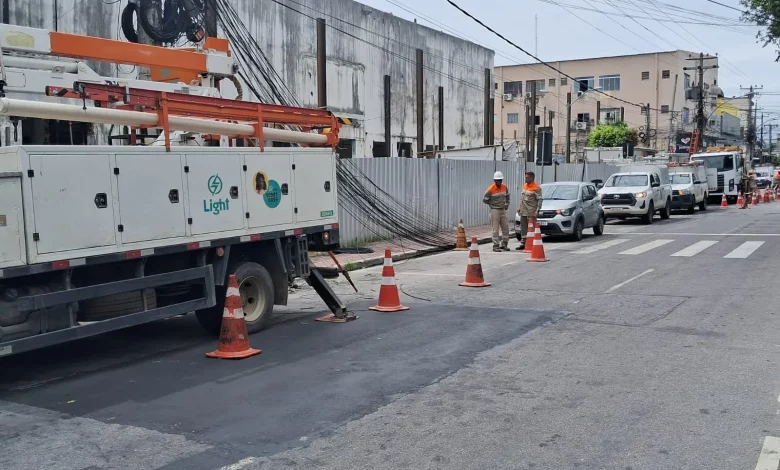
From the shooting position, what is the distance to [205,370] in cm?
751

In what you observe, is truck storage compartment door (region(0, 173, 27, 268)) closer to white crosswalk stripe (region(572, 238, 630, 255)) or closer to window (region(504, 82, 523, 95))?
white crosswalk stripe (region(572, 238, 630, 255))

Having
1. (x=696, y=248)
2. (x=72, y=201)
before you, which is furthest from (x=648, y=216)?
(x=72, y=201)

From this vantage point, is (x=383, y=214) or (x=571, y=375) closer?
(x=571, y=375)

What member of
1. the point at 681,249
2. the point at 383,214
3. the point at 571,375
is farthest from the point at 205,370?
the point at 681,249

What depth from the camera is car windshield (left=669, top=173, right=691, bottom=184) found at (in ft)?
112

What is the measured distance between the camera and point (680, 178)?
34438 millimetres

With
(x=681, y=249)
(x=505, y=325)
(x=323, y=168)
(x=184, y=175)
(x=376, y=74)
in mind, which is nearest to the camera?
(x=184, y=175)

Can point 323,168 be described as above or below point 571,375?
above

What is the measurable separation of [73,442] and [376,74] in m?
32.1

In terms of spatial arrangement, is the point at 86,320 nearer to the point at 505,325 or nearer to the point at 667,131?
the point at 505,325

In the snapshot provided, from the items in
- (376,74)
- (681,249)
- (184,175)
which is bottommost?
(681,249)

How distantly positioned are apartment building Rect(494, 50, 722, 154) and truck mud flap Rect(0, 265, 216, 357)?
63.4 meters

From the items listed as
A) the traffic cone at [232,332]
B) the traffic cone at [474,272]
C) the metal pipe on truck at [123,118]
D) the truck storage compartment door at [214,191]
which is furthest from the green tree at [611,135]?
the traffic cone at [232,332]

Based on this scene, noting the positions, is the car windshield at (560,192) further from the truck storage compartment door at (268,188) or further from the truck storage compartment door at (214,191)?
the truck storage compartment door at (214,191)
